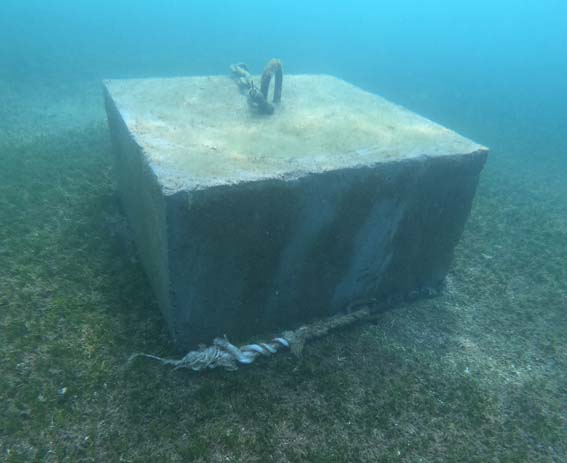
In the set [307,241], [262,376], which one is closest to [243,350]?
[262,376]

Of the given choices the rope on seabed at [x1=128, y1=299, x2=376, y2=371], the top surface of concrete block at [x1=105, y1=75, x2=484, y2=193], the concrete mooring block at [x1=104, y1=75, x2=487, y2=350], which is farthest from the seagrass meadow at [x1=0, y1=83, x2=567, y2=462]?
the top surface of concrete block at [x1=105, y1=75, x2=484, y2=193]

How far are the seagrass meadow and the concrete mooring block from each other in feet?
0.94

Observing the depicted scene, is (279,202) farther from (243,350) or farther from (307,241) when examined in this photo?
(243,350)

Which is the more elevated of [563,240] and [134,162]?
[134,162]

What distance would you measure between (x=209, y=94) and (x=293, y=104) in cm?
67

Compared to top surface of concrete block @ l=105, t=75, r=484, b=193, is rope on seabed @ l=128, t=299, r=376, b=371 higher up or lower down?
lower down

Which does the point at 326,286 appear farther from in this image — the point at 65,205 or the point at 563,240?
the point at 563,240

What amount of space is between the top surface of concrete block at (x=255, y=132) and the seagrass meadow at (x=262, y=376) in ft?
3.78

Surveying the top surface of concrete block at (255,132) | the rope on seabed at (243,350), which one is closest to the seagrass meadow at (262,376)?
the rope on seabed at (243,350)

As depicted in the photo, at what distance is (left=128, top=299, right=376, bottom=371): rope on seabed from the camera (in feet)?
7.91

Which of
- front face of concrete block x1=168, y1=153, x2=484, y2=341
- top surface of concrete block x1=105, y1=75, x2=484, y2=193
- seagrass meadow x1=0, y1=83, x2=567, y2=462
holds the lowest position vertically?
seagrass meadow x1=0, y1=83, x2=567, y2=462

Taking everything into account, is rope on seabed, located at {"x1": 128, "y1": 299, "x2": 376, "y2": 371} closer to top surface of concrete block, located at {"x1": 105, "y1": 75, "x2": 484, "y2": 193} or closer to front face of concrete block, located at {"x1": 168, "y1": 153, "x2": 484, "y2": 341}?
front face of concrete block, located at {"x1": 168, "y1": 153, "x2": 484, "y2": 341}

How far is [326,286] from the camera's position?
276 centimetres

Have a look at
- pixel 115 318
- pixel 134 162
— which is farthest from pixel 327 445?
pixel 134 162
